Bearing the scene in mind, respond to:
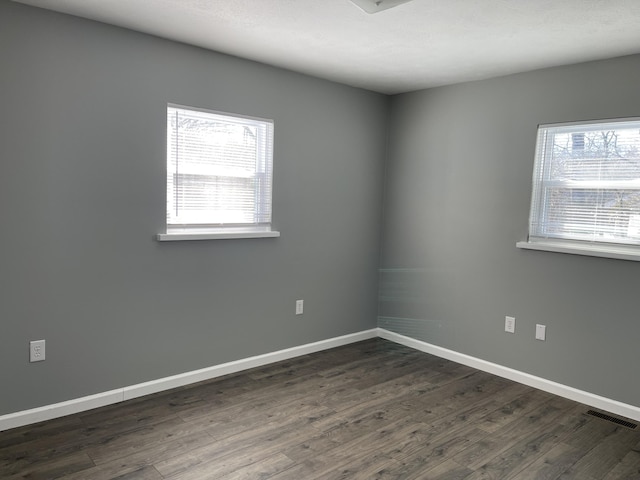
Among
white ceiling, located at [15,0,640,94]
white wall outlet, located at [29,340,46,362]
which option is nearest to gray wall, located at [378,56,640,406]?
white ceiling, located at [15,0,640,94]

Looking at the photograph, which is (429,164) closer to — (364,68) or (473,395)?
(364,68)

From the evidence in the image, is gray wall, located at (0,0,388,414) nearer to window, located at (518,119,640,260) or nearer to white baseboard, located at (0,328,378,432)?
white baseboard, located at (0,328,378,432)

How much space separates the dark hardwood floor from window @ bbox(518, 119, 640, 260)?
3.79 feet

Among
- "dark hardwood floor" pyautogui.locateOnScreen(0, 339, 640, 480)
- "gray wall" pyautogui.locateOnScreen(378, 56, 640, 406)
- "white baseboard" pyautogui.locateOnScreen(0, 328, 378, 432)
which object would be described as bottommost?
→ "dark hardwood floor" pyautogui.locateOnScreen(0, 339, 640, 480)

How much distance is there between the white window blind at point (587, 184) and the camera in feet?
10.0

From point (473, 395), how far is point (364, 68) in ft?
8.25

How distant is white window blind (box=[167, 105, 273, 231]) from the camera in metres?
3.16

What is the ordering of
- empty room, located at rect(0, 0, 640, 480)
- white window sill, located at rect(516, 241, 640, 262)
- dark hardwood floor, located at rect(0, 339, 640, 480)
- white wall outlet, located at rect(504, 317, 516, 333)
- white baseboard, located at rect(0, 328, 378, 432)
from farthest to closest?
white wall outlet, located at rect(504, 317, 516, 333)
white window sill, located at rect(516, 241, 640, 262)
white baseboard, located at rect(0, 328, 378, 432)
empty room, located at rect(0, 0, 640, 480)
dark hardwood floor, located at rect(0, 339, 640, 480)

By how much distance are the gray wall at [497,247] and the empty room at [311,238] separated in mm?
19

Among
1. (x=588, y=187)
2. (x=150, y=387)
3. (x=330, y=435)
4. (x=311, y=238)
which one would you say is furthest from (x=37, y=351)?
(x=588, y=187)

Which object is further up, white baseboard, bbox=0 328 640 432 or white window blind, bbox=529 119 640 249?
white window blind, bbox=529 119 640 249

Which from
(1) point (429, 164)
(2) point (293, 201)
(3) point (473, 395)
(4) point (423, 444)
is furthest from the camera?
(1) point (429, 164)

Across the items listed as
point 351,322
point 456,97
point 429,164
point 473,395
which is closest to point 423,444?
point 473,395

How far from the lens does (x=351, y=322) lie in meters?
4.43
